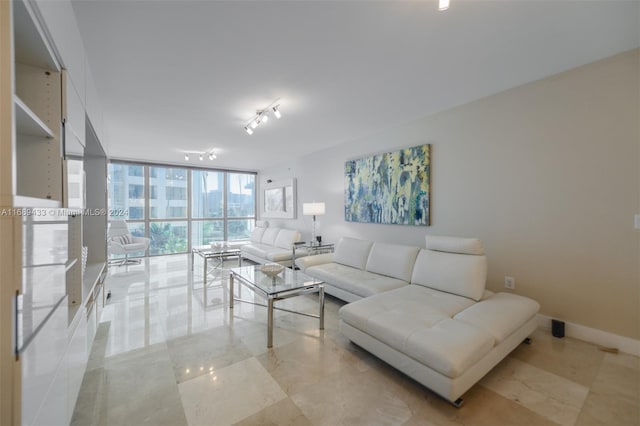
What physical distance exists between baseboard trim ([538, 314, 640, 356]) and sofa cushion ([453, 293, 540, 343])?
1.89ft

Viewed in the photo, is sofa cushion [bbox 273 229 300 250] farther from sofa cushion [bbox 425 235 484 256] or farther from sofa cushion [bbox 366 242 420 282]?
sofa cushion [bbox 425 235 484 256]

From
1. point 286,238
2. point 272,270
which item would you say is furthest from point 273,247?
point 272,270

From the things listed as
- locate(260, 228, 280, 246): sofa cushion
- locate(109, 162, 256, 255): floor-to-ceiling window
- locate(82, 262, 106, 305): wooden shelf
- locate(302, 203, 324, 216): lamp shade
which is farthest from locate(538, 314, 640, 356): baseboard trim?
locate(109, 162, 256, 255): floor-to-ceiling window

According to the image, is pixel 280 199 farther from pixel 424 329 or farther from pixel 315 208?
pixel 424 329

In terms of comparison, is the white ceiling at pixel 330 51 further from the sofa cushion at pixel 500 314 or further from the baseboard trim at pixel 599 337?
the baseboard trim at pixel 599 337

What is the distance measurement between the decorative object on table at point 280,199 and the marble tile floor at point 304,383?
376cm

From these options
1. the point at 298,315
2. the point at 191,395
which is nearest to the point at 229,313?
the point at 298,315

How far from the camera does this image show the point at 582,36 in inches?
76.7

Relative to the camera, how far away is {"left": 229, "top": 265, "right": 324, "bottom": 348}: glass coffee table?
7.85 ft

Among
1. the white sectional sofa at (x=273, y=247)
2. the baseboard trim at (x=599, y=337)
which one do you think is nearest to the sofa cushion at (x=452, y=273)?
the baseboard trim at (x=599, y=337)

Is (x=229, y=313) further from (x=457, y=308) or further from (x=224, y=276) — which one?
(x=457, y=308)

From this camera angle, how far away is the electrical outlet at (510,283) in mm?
2764

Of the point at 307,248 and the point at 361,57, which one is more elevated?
the point at 361,57

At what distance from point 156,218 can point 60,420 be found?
6334 millimetres
